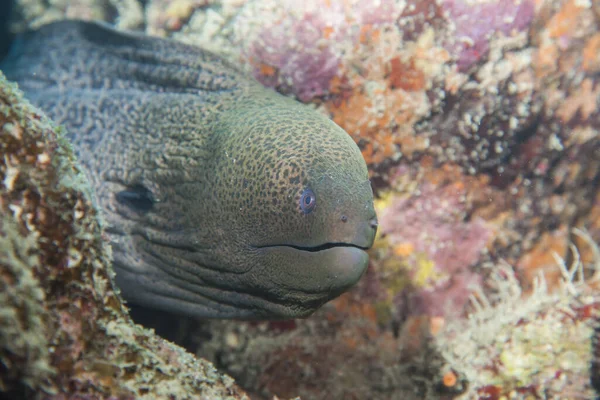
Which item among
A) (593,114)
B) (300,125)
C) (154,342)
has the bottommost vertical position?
(154,342)

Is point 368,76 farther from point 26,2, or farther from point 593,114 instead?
point 26,2

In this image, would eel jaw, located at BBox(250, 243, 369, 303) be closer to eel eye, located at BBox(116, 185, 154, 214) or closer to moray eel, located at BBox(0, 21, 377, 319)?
moray eel, located at BBox(0, 21, 377, 319)

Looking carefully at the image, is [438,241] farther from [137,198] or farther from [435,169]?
[137,198]

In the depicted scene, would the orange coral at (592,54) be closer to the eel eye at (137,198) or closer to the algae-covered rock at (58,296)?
the eel eye at (137,198)

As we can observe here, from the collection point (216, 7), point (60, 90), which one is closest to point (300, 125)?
point (216, 7)

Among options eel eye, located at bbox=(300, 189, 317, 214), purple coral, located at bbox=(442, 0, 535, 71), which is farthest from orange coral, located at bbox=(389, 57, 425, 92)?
eel eye, located at bbox=(300, 189, 317, 214)

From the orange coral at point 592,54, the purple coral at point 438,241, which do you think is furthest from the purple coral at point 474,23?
the purple coral at point 438,241
